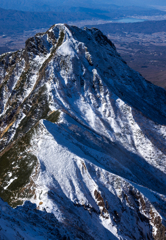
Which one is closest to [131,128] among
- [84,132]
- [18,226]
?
[84,132]

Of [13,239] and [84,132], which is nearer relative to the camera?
[13,239]

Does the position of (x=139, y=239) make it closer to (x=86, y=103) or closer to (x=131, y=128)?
(x=131, y=128)

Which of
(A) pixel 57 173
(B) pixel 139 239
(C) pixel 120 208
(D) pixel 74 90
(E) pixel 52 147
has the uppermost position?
(D) pixel 74 90

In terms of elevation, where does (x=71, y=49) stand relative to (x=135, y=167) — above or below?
above

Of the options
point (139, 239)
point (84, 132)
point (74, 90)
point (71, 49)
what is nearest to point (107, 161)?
point (84, 132)

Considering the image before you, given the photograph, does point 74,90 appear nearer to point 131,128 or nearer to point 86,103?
point 86,103

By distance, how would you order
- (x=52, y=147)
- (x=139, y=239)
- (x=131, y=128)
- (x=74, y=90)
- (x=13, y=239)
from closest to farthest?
(x=13, y=239) → (x=139, y=239) → (x=52, y=147) → (x=131, y=128) → (x=74, y=90)

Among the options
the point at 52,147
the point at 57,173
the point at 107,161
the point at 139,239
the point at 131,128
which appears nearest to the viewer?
the point at 139,239
